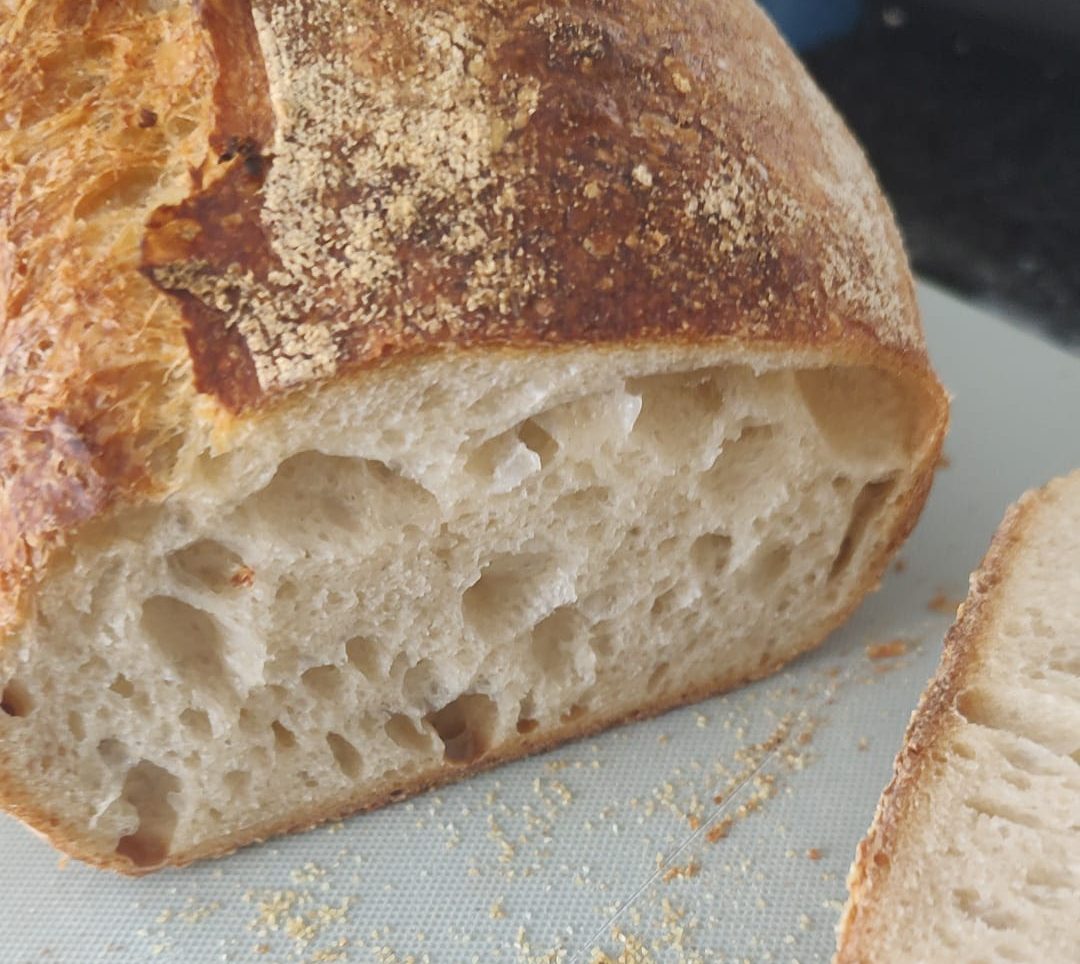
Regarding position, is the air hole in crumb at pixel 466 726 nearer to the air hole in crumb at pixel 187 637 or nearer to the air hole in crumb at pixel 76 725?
the air hole in crumb at pixel 187 637

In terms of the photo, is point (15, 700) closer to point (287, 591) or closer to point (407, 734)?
point (287, 591)

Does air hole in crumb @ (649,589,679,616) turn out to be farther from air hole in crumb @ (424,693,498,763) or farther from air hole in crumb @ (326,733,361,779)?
air hole in crumb @ (326,733,361,779)

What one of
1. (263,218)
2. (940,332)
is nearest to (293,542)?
(263,218)

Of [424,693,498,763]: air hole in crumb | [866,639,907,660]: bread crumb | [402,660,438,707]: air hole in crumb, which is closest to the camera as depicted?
[402,660,438,707]: air hole in crumb

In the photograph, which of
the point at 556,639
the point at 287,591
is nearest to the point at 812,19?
the point at 556,639

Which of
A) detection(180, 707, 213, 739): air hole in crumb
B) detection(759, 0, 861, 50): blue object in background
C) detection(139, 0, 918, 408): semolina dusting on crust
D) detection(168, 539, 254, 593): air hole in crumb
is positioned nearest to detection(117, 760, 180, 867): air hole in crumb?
detection(180, 707, 213, 739): air hole in crumb

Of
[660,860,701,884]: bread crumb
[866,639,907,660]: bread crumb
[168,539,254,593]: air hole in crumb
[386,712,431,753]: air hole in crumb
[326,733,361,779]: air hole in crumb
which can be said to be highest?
[168,539,254,593]: air hole in crumb

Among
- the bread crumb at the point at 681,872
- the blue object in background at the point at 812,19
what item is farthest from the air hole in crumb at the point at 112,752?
the blue object in background at the point at 812,19
